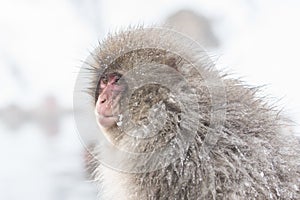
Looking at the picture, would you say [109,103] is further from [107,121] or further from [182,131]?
[182,131]

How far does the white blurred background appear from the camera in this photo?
255 cm

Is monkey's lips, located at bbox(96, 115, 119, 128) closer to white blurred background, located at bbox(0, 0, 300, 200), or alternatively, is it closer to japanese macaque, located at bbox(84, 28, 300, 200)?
japanese macaque, located at bbox(84, 28, 300, 200)

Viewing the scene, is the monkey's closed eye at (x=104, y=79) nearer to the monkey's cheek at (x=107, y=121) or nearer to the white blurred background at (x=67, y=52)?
the monkey's cheek at (x=107, y=121)

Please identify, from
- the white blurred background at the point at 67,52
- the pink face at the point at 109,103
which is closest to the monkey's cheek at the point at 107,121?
the pink face at the point at 109,103

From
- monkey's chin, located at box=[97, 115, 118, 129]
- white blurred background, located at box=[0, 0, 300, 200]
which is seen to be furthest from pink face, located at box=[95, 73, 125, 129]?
white blurred background, located at box=[0, 0, 300, 200]

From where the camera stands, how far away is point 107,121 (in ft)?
4.07

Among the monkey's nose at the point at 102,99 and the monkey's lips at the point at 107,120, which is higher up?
the monkey's nose at the point at 102,99

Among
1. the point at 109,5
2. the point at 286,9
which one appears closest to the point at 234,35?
the point at 286,9

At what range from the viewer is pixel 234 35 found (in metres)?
3.52

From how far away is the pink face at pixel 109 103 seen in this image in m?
1.23

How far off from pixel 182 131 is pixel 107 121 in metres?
0.16

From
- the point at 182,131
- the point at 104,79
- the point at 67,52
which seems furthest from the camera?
the point at 67,52

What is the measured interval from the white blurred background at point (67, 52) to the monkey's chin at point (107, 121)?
3.69 feet

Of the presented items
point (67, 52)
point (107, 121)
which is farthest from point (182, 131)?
point (67, 52)
